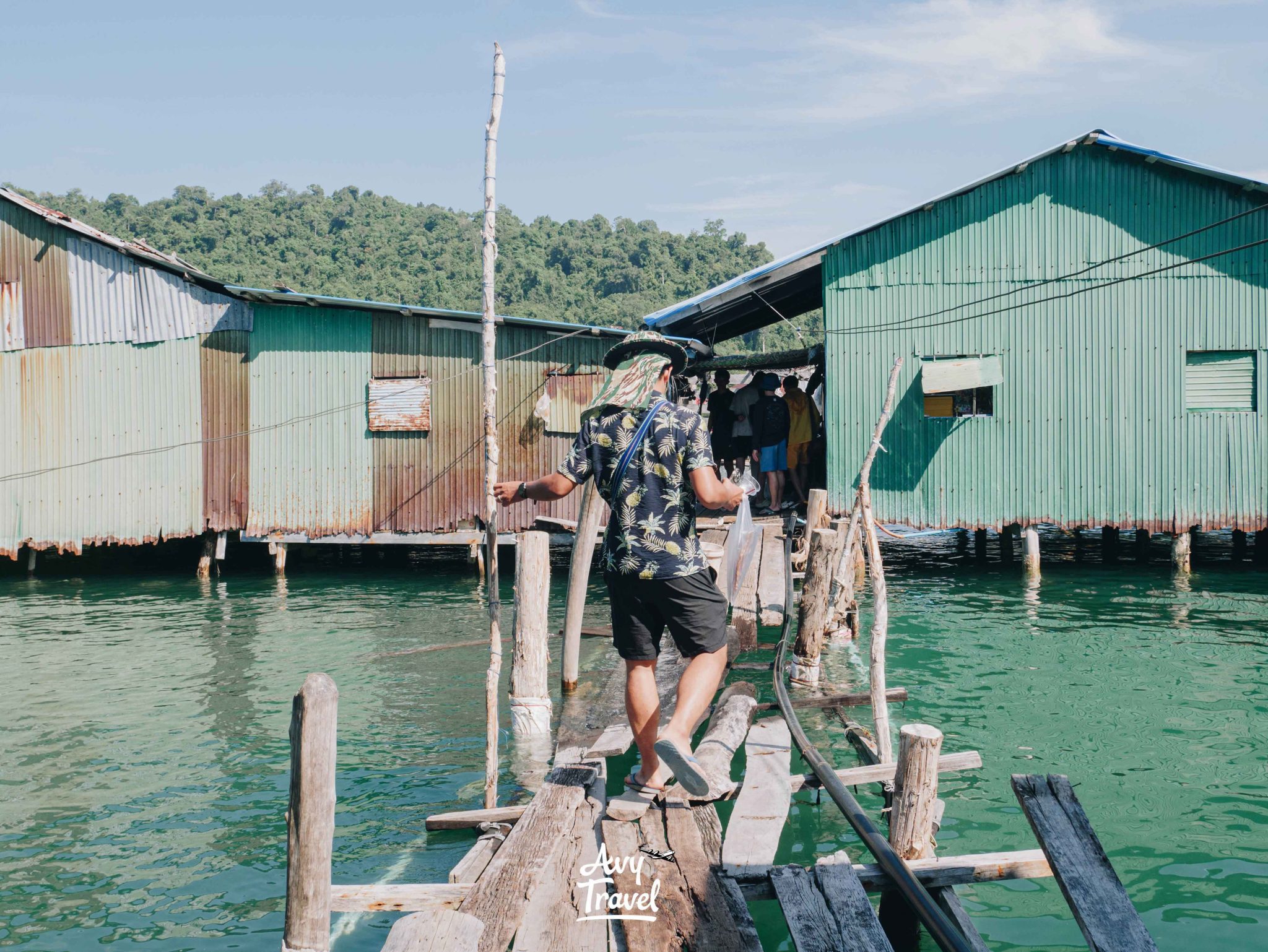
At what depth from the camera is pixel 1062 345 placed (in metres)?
15.3

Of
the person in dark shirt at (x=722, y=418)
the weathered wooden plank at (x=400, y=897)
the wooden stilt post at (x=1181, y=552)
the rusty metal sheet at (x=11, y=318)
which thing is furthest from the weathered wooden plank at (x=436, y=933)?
the rusty metal sheet at (x=11, y=318)

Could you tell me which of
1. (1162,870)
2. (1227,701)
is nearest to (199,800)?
(1162,870)

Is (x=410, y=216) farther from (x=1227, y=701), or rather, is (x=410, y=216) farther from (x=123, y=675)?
(x=1227, y=701)

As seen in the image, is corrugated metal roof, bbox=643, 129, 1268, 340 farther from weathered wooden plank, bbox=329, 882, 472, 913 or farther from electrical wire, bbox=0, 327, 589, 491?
weathered wooden plank, bbox=329, 882, 472, 913

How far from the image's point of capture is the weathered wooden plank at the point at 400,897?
401 centimetres

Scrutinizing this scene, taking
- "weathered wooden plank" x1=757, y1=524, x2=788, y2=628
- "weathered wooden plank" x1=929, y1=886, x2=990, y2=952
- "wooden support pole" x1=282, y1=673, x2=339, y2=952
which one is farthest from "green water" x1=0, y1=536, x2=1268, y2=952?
"wooden support pole" x1=282, y1=673, x2=339, y2=952

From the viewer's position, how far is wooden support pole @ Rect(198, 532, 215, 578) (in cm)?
1798

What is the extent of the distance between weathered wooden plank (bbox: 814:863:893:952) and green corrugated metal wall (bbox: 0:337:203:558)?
15.7 m

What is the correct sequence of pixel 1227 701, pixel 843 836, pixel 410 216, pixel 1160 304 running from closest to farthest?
pixel 843 836, pixel 1227 701, pixel 1160 304, pixel 410 216

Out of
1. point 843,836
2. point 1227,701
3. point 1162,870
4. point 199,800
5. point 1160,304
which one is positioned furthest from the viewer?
point 1160,304

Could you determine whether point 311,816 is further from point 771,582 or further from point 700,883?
point 771,582

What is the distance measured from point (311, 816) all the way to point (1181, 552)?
15.6m

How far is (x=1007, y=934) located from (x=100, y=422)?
16.8 metres

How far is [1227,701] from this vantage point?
29.3ft
